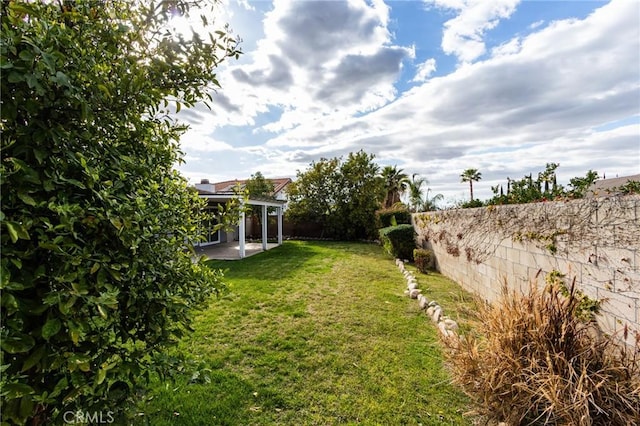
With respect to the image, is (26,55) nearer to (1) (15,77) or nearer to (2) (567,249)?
(1) (15,77)

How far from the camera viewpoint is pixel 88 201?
4.59ft

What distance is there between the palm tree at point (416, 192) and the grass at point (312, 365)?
474 inches

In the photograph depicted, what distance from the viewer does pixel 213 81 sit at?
75.5 inches

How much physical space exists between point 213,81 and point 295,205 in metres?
21.0

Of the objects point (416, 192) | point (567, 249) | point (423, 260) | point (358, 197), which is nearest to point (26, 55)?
point (567, 249)

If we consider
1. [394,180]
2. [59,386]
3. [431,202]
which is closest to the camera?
[59,386]

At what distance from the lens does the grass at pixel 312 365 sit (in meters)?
3.04

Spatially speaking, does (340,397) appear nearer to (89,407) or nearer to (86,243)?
(89,407)

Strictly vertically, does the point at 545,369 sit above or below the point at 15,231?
below

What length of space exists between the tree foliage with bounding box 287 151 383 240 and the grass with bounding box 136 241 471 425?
44.9 feet

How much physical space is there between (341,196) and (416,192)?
569cm

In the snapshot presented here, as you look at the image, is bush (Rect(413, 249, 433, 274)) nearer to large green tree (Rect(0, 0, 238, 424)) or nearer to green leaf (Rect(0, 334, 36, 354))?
large green tree (Rect(0, 0, 238, 424))

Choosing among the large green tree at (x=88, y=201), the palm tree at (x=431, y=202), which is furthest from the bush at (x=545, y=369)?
the palm tree at (x=431, y=202)

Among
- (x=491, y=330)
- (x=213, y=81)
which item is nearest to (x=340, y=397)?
(x=491, y=330)
